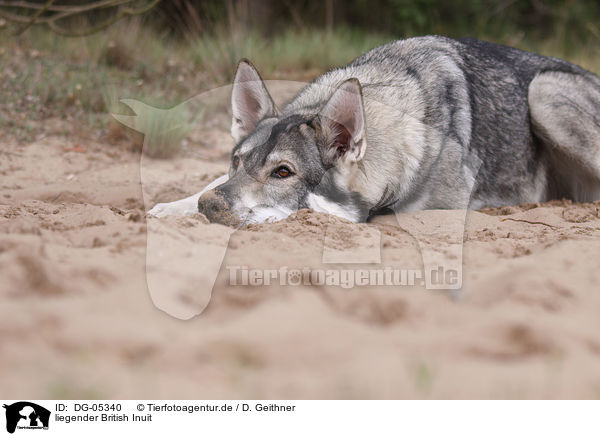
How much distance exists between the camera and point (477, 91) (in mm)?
4504

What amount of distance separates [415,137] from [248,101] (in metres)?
1.22

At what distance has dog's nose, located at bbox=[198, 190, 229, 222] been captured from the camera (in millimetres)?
3318

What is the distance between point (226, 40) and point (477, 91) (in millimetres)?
5075

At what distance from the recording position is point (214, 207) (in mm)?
3328

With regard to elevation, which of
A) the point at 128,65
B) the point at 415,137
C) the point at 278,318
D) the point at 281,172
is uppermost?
the point at 278,318

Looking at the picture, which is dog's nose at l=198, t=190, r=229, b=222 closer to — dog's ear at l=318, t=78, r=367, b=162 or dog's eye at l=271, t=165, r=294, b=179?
dog's eye at l=271, t=165, r=294, b=179

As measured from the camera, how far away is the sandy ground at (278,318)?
1.73 meters

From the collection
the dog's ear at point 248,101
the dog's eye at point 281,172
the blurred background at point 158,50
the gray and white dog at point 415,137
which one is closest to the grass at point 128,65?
the blurred background at point 158,50

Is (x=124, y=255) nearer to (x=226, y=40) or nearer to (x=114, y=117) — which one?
(x=114, y=117)

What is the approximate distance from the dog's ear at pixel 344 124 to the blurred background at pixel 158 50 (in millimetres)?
2755
